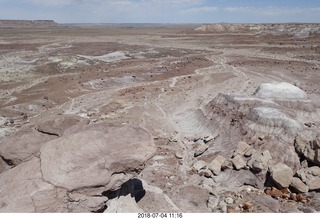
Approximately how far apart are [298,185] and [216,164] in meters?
3.20

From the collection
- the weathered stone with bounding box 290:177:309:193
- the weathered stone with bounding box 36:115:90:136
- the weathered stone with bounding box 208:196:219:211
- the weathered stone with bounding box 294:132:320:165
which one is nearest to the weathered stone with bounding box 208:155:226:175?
the weathered stone with bounding box 208:196:219:211

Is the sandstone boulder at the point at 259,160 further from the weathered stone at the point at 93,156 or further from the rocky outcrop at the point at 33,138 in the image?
the rocky outcrop at the point at 33,138

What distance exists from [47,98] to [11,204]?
17.7m

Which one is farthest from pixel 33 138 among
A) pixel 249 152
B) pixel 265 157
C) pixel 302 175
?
pixel 302 175

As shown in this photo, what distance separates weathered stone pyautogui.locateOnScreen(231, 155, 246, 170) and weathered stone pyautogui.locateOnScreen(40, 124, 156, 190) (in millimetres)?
4819

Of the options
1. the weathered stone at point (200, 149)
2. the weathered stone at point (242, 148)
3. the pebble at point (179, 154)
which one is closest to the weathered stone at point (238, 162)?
the weathered stone at point (242, 148)

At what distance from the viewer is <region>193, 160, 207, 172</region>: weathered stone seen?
45.9ft

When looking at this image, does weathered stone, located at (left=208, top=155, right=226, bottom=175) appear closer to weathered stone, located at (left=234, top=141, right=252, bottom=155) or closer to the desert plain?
the desert plain

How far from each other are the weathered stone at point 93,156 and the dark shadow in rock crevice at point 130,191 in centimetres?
71

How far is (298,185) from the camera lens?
469 inches

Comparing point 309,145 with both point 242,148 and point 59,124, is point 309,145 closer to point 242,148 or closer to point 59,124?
point 242,148

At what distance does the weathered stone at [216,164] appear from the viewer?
1351 centimetres

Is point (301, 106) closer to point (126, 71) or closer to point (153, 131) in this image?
point (153, 131)

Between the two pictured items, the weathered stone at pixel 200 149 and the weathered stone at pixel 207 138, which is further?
the weathered stone at pixel 207 138
